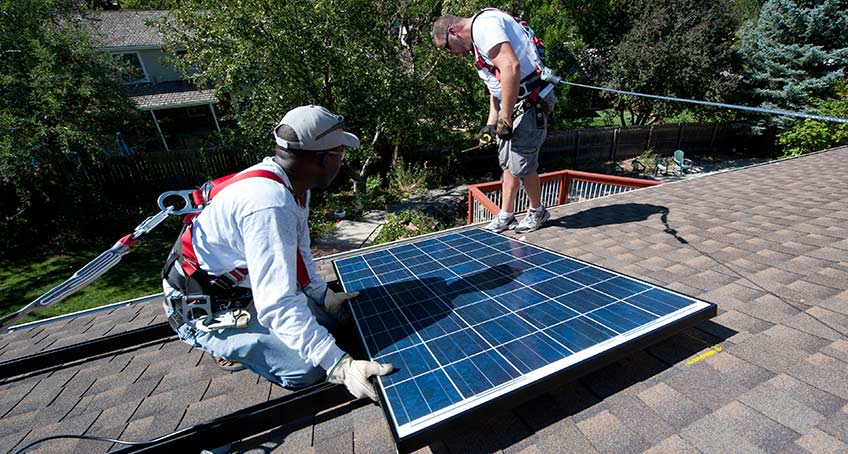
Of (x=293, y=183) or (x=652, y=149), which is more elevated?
(x=293, y=183)

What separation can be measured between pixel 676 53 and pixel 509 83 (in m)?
17.9

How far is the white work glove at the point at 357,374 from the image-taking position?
64.2 inches

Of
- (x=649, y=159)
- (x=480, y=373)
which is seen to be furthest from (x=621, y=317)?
(x=649, y=159)

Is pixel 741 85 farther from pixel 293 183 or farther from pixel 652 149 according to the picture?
pixel 293 183

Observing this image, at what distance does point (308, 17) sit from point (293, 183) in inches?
320

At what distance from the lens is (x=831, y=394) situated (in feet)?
5.04

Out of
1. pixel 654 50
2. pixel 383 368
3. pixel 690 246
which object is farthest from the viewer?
pixel 654 50

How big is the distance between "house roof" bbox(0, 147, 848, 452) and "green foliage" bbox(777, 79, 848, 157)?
16133 millimetres

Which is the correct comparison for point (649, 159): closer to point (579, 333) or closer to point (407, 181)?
point (407, 181)

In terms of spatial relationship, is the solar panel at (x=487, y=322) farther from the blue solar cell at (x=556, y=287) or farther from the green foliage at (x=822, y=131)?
the green foliage at (x=822, y=131)

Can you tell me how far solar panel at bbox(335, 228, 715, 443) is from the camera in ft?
4.86

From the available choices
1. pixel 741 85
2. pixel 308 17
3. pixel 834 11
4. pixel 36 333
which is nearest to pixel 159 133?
pixel 308 17

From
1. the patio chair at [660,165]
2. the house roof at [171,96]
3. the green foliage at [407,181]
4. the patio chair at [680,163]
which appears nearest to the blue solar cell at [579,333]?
the green foliage at [407,181]

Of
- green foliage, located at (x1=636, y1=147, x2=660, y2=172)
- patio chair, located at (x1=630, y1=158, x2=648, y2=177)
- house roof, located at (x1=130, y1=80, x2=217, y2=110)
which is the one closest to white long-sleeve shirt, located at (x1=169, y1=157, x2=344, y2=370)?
patio chair, located at (x1=630, y1=158, x2=648, y2=177)
